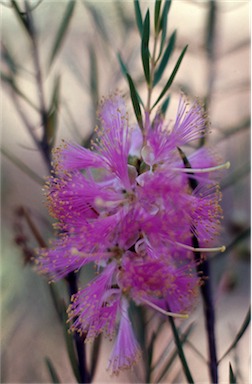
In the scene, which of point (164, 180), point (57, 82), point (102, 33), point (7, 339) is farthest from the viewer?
point (7, 339)

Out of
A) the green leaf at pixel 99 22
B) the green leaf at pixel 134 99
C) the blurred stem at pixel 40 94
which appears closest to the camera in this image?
the green leaf at pixel 134 99

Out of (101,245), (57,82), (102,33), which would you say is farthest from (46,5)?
(101,245)

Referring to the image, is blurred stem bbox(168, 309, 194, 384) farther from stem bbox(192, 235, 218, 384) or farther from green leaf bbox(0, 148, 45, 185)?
green leaf bbox(0, 148, 45, 185)

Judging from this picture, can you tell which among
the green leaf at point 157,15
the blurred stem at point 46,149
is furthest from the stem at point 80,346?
the green leaf at point 157,15

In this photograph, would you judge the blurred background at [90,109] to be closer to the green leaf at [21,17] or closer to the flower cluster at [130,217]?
the green leaf at [21,17]

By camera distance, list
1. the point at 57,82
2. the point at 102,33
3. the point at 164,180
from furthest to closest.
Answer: the point at 102,33
the point at 57,82
the point at 164,180

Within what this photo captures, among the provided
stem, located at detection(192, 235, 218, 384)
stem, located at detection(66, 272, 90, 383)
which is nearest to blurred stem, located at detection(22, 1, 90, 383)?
stem, located at detection(66, 272, 90, 383)

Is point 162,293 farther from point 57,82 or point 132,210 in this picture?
point 57,82
